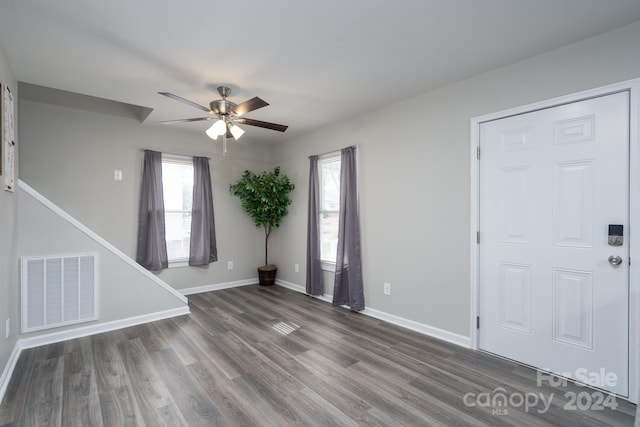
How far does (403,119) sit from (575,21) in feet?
5.25

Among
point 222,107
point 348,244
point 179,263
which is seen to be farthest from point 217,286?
point 222,107

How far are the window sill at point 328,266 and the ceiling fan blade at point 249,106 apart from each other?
250cm

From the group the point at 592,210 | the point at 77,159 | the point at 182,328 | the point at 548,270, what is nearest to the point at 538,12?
the point at 592,210

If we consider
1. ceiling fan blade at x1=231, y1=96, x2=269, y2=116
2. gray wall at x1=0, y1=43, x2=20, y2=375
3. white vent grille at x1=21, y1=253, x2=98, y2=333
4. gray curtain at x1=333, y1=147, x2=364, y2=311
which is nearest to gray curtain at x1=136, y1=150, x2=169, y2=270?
white vent grille at x1=21, y1=253, x2=98, y2=333

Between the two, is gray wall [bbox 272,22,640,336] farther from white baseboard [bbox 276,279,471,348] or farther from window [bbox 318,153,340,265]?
window [bbox 318,153,340,265]

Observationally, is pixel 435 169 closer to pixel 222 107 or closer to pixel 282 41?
pixel 282 41

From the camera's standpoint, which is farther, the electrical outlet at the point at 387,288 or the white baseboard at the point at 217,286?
the white baseboard at the point at 217,286

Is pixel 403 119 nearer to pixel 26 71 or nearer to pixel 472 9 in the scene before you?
pixel 472 9

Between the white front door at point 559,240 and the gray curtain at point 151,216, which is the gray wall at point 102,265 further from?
the white front door at point 559,240

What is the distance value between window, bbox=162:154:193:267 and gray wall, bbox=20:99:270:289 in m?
0.19

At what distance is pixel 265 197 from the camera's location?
492 cm

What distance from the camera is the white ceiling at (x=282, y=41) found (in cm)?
188

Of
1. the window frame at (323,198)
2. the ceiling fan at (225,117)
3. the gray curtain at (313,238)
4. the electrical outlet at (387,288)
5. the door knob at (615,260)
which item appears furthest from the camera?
the gray curtain at (313,238)


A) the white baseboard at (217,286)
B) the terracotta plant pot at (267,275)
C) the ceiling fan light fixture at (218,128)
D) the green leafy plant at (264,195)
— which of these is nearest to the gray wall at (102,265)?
the white baseboard at (217,286)
